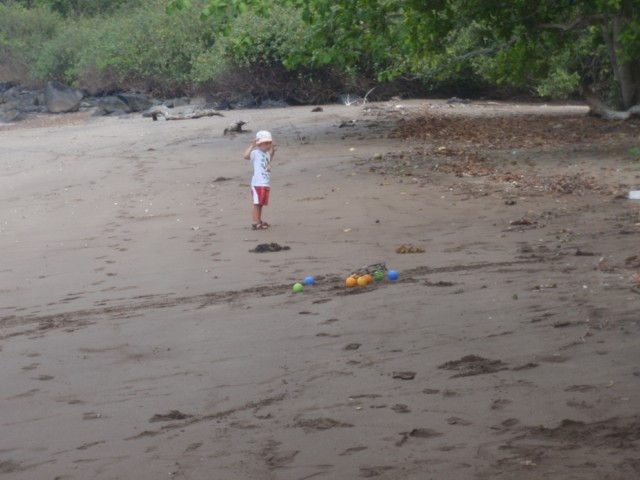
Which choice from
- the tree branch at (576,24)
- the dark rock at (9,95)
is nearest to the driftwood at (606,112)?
the tree branch at (576,24)

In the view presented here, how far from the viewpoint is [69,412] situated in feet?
17.3

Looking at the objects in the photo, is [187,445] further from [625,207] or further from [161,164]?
[161,164]

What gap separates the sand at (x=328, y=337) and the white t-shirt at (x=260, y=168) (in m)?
0.53

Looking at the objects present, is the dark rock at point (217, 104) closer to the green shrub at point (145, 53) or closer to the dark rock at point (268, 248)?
the green shrub at point (145, 53)

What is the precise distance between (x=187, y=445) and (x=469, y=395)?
53.4 inches

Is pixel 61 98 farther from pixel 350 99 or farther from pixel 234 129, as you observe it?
pixel 234 129

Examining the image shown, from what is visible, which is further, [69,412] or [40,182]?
[40,182]

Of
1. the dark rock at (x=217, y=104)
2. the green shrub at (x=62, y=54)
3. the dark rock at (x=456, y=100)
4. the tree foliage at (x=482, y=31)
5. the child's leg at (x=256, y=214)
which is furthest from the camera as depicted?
the green shrub at (x=62, y=54)

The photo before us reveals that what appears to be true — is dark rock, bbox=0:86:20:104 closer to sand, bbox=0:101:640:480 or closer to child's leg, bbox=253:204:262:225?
sand, bbox=0:101:640:480

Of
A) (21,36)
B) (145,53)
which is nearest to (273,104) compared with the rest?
(145,53)

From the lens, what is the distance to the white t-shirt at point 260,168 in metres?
11.1

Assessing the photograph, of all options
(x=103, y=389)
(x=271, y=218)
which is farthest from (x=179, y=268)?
(x=103, y=389)

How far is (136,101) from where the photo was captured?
37.1 m

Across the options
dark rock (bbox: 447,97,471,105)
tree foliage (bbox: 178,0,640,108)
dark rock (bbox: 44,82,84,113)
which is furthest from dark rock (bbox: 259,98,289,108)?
tree foliage (bbox: 178,0,640,108)
